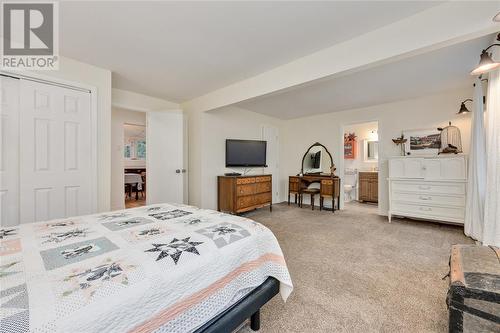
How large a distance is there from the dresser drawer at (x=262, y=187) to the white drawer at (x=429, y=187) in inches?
97.1

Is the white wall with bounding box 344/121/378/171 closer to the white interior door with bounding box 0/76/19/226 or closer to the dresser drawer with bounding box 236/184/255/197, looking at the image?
the dresser drawer with bounding box 236/184/255/197

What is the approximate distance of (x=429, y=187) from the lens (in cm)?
367

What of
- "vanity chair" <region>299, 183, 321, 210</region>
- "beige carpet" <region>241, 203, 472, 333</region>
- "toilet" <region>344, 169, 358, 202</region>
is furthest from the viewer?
"toilet" <region>344, 169, 358, 202</region>

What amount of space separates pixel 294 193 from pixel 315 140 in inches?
59.8

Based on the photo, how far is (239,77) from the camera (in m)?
3.22

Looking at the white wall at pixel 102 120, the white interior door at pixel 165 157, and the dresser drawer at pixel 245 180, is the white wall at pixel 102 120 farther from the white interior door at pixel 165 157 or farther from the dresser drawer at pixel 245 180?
the dresser drawer at pixel 245 180

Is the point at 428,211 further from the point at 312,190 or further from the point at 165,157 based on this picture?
the point at 165,157

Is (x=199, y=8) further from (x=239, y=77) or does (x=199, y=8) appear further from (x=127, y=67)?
(x=127, y=67)

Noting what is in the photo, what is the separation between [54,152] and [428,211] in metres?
5.69

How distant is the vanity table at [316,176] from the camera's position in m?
4.91

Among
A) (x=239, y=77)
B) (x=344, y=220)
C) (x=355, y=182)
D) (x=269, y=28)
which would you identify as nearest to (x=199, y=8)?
(x=269, y=28)

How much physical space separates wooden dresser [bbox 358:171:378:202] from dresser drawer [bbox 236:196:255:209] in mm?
3509

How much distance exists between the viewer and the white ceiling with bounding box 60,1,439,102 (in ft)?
5.88

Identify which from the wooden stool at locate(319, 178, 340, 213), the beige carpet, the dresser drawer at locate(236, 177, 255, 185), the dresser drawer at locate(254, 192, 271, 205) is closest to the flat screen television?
the dresser drawer at locate(236, 177, 255, 185)
